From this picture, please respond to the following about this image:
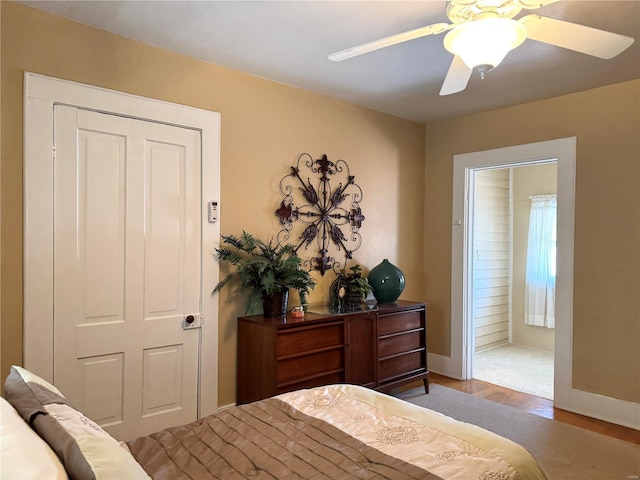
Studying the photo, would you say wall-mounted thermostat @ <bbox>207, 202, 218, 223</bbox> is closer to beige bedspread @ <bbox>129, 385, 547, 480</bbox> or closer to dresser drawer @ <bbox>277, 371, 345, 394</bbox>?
dresser drawer @ <bbox>277, 371, 345, 394</bbox>

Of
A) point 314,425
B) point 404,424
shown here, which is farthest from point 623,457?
point 314,425

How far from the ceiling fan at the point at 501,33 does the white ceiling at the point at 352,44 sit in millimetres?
590

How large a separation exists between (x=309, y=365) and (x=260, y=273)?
711 mm

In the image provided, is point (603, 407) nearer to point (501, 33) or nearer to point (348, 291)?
point (348, 291)

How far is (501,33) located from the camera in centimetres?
164

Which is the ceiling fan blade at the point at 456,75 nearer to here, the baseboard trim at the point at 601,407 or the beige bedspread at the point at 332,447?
the beige bedspread at the point at 332,447

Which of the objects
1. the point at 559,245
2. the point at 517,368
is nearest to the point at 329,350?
the point at 559,245

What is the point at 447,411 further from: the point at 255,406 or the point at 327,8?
the point at 327,8

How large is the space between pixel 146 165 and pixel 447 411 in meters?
2.82

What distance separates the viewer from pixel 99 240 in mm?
2596

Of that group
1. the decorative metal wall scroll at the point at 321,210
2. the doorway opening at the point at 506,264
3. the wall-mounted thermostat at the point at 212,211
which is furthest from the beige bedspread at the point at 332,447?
A: the doorway opening at the point at 506,264

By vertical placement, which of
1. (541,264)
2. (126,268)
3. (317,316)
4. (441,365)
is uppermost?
(126,268)

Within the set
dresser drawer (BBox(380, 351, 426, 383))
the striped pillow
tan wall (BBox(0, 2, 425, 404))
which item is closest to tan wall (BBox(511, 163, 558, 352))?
tan wall (BBox(0, 2, 425, 404))

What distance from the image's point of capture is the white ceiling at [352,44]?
229cm
